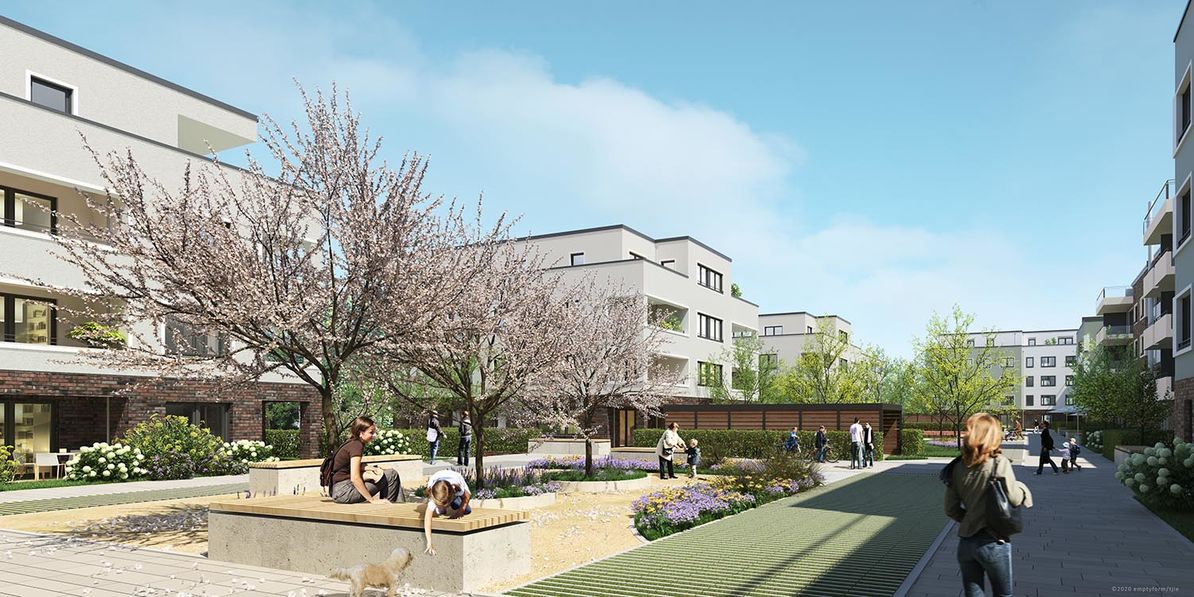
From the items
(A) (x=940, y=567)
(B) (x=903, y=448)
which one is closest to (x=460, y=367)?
(A) (x=940, y=567)

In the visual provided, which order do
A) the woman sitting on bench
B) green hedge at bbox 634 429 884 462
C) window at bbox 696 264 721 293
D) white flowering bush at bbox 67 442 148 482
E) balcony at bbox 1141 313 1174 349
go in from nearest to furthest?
the woman sitting on bench
white flowering bush at bbox 67 442 148 482
green hedge at bbox 634 429 884 462
balcony at bbox 1141 313 1174 349
window at bbox 696 264 721 293

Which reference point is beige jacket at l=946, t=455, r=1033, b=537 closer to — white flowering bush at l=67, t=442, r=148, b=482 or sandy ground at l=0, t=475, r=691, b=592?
sandy ground at l=0, t=475, r=691, b=592

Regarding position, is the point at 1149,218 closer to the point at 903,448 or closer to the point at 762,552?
the point at 903,448

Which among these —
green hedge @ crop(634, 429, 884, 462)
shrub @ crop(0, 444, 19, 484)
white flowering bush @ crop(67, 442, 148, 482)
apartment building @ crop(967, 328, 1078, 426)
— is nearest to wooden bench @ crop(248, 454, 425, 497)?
white flowering bush @ crop(67, 442, 148, 482)

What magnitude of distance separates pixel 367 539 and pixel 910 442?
31439 millimetres

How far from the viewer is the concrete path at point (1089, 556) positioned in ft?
29.2

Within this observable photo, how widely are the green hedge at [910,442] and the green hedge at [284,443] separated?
23478 millimetres

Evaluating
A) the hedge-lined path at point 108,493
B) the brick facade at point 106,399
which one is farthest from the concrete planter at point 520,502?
the brick facade at point 106,399

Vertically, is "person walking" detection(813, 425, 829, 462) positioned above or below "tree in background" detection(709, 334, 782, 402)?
below

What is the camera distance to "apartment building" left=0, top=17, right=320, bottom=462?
22844mm

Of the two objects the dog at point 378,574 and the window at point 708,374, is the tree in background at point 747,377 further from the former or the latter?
the dog at point 378,574

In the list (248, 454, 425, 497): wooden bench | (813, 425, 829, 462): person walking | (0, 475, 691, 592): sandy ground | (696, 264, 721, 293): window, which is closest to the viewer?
(0, 475, 691, 592): sandy ground

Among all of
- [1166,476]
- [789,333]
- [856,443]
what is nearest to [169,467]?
[856,443]

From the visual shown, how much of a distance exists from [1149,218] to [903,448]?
1939 cm
